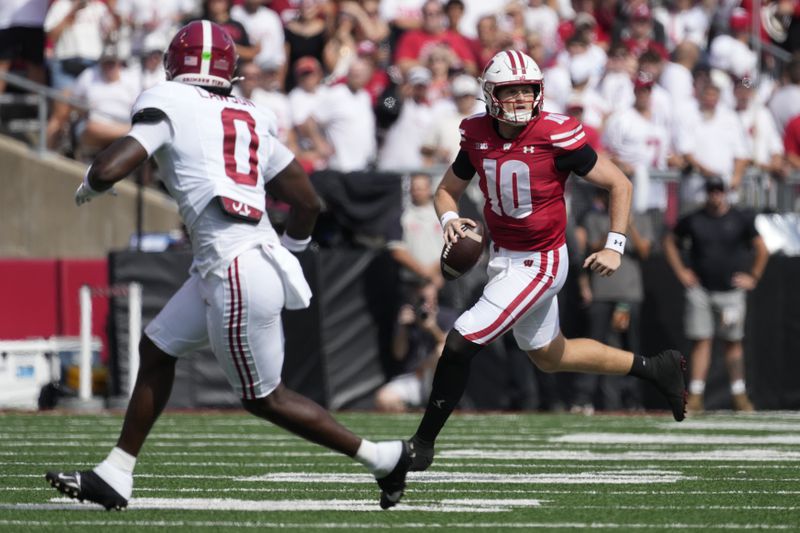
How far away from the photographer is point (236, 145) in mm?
5887

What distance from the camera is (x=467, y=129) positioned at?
7.20m

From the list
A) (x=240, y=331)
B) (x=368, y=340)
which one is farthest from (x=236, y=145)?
(x=368, y=340)

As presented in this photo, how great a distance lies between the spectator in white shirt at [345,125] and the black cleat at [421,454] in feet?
24.0

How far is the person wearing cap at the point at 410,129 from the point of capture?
1405 centimetres

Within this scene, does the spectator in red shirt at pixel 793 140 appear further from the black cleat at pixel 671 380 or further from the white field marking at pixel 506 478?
the white field marking at pixel 506 478

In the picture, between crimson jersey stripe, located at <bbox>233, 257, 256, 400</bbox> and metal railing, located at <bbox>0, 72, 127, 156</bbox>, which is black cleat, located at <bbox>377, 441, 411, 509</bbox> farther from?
metal railing, located at <bbox>0, 72, 127, 156</bbox>

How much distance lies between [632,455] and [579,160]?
200cm

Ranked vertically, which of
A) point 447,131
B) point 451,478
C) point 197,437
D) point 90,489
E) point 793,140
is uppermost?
point 447,131

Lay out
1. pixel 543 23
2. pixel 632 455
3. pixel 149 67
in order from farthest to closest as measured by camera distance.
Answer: pixel 543 23, pixel 149 67, pixel 632 455

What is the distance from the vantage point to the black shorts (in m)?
14.5

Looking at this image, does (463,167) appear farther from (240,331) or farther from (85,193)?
(85,193)

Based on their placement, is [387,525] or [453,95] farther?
[453,95]

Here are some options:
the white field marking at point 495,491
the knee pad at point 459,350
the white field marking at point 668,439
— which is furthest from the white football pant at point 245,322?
the white field marking at point 668,439

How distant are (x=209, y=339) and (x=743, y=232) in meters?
7.68
